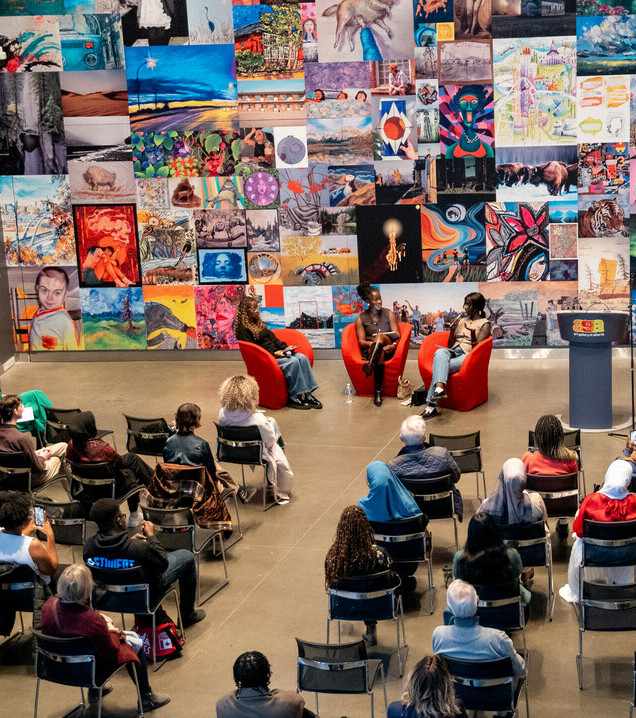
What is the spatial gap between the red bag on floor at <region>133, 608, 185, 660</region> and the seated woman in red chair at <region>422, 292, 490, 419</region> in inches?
201

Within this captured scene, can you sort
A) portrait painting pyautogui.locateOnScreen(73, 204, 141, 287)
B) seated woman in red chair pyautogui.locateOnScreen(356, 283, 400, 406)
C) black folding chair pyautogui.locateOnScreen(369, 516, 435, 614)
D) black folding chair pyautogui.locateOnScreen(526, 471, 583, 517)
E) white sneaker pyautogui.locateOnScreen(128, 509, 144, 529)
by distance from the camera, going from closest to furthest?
black folding chair pyautogui.locateOnScreen(369, 516, 435, 614)
black folding chair pyautogui.locateOnScreen(526, 471, 583, 517)
white sneaker pyautogui.locateOnScreen(128, 509, 144, 529)
seated woman in red chair pyautogui.locateOnScreen(356, 283, 400, 406)
portrait painting pyautogui.locateOnScreen(73, 204, 141, 287)

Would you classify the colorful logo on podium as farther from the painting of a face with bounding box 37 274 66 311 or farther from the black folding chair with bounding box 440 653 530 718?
the painting of a face with bounding box 37 274 66 311

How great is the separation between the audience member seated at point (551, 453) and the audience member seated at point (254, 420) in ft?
7.52

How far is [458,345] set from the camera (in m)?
11.6

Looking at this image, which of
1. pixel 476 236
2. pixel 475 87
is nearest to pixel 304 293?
pixel 476 236

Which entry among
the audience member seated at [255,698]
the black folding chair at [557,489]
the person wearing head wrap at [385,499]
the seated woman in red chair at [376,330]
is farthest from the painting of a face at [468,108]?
the audience member seated at [255,698]

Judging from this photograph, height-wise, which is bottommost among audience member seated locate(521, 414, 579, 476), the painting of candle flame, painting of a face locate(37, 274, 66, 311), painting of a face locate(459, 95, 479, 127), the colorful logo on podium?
audience member seated locate(521, 414, 579, 476)

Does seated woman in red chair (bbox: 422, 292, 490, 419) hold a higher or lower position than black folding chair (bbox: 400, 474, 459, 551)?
higher

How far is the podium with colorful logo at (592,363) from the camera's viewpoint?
10.3 metres

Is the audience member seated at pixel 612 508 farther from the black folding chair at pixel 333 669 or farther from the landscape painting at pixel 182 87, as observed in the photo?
the landscape painting at pixel 182 87

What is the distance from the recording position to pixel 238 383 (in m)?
8.91

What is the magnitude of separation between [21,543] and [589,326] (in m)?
5.92

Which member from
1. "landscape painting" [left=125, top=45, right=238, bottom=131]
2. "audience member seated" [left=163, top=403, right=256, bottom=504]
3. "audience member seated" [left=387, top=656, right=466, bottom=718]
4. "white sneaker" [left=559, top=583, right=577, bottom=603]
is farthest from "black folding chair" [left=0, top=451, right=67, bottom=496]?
"landscape painting" [left=125, top=45, right=238, bottom=131]

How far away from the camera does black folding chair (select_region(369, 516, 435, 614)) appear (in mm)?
6891
